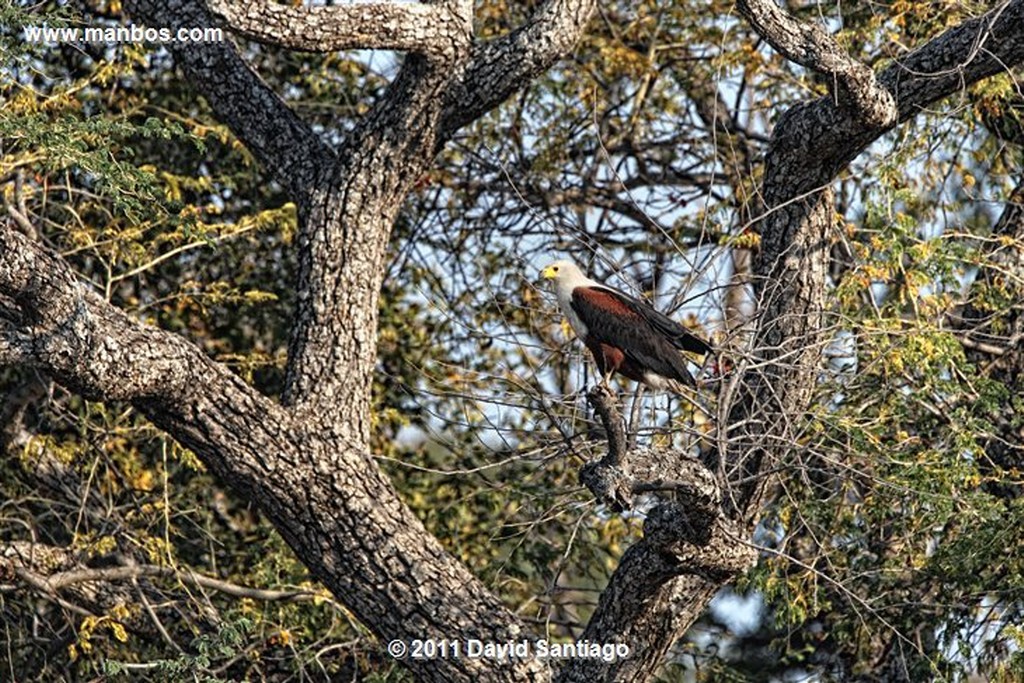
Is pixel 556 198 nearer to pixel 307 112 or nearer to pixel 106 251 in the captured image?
pixel 307 112

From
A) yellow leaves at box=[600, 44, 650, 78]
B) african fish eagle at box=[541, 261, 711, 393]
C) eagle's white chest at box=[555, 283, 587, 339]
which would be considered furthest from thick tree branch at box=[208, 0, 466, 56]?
yellow leaves at box=[600, 44, 650, 78]

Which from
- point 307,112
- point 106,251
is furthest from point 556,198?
point 106,251

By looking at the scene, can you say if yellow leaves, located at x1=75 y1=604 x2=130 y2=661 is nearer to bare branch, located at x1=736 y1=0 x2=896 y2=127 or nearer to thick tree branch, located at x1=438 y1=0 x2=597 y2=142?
thick tree branch, located at x1=438 y1=0 x2=597 y2=142

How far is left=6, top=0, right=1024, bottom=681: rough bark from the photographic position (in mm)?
6125

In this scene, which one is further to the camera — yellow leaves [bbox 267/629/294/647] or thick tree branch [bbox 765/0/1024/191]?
yellow leaves [bbox 267/629/294/647]

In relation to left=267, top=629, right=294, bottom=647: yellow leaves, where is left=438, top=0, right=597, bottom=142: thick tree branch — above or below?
above

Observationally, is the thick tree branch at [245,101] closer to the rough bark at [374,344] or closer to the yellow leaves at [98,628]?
the rough bark at [374,344]

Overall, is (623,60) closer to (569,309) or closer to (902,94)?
(902,94)

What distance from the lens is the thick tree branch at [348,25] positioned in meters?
6.61

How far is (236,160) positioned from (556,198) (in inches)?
70.3

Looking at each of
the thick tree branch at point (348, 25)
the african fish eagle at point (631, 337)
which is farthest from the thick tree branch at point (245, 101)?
the african fish eagle at point (631, 337)

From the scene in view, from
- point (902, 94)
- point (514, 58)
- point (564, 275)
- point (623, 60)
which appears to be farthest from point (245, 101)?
point (623, 60)

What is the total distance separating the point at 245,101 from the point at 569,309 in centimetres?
183

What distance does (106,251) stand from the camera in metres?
8.14
